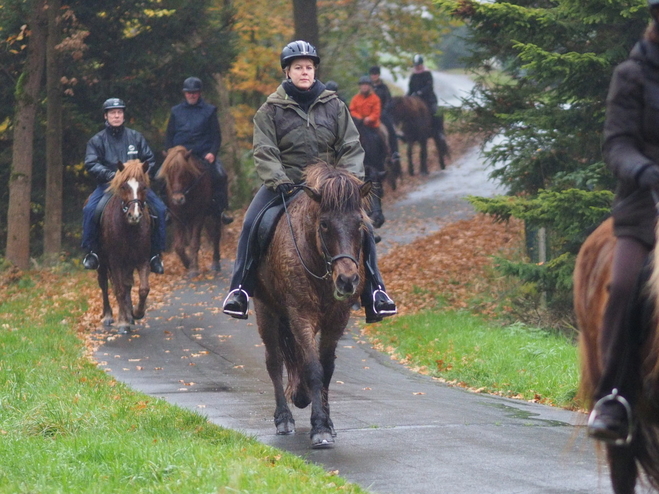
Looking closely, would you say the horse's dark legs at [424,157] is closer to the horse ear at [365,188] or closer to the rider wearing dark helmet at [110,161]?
the rider wearing dark helmet at [110,161]

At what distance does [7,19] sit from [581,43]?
13.3m

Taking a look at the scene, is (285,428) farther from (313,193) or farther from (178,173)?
(178,173)

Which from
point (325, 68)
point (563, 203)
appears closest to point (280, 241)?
point (563, 203)

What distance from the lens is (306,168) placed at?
9.02m

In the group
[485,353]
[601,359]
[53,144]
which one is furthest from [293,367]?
[53,144]

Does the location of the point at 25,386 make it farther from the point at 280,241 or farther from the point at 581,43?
the point at 581,43

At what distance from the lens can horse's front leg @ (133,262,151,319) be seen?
1587cm

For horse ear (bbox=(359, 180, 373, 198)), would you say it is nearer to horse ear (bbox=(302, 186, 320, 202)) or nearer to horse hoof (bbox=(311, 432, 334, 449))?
horse ear (bbox=(302, 186, 320, 202))

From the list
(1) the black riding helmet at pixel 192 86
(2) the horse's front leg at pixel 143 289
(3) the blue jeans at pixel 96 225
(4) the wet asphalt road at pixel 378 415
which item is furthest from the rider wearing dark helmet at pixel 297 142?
(1) the black riding helmet at pixel 192 86

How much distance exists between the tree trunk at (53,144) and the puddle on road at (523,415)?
13.7 meters

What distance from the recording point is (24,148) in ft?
70.3

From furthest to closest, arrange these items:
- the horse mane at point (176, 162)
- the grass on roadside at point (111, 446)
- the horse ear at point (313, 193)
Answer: the horse mane at point (176, 162) → the horse ear at point (313, 193) → the grass on roadside at point (111, 446)

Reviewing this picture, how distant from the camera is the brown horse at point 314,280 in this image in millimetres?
8258

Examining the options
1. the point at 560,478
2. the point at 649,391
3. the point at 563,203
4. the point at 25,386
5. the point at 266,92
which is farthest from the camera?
the point at 266,92
